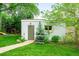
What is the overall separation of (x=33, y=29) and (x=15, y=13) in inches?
21.5

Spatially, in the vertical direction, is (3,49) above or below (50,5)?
below

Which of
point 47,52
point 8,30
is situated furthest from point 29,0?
point 47,52

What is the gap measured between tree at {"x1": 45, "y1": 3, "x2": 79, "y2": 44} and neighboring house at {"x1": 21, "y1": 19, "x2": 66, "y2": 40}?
5.8 inches

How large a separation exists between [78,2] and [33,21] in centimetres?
108

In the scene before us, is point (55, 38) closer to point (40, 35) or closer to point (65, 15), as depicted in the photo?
point (40, 35)

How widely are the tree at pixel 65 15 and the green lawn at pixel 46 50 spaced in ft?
0.89

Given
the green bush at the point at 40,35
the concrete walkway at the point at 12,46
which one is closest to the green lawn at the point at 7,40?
the concrete walkway at the point at 12,46

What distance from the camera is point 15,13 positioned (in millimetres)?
6066

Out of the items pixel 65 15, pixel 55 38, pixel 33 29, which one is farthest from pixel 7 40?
pixel 65 15

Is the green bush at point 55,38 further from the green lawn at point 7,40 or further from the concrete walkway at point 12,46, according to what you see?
the green lawn at point 7,40

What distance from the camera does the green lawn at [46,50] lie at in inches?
233

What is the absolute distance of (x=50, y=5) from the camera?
5.98 m

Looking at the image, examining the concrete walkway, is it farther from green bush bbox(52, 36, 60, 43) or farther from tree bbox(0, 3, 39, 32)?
green bush bbox(52, 36, 60, 43)

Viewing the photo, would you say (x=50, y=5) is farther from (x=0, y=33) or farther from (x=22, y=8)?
(x=0, y=33)
